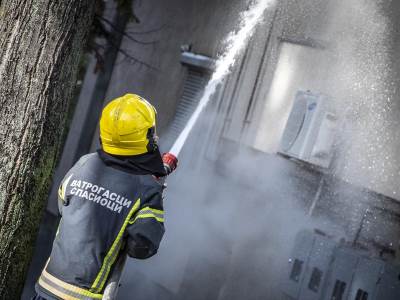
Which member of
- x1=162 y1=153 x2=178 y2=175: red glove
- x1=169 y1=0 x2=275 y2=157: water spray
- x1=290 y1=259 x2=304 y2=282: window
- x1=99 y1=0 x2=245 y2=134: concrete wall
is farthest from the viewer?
x1=99 y1=0 x2=245 y2=134: concrete wall

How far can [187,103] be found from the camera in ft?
26.6

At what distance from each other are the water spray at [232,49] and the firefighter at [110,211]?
357 centimetres

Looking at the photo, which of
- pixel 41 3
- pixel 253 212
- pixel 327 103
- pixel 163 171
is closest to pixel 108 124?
pixel 163 171

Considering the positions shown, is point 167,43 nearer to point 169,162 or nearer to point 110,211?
point 169,162

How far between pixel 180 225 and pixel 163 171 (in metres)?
4.22

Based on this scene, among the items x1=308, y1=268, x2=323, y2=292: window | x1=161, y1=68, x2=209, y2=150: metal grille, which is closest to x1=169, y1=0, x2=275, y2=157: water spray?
x1=161, y1=68, x2=209, y2=150: metal grille

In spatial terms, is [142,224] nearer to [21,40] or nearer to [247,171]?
[21,40]

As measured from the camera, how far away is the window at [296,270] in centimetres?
528

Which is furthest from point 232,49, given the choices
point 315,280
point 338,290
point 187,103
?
point 338,290

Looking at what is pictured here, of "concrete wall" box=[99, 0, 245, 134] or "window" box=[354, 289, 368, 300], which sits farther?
"concrete wall" box=[99, 0, 245, 134]

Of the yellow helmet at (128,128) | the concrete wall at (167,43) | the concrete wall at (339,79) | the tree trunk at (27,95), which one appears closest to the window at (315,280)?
the concrete wall at (339,79)

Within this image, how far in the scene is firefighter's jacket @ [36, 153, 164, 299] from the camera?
123 inches

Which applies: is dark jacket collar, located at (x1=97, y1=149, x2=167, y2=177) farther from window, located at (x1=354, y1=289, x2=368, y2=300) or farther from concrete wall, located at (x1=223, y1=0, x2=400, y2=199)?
concrete wall, located at (x1=223, y1=0, x2=400, y2=199)

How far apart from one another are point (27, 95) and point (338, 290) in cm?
316
